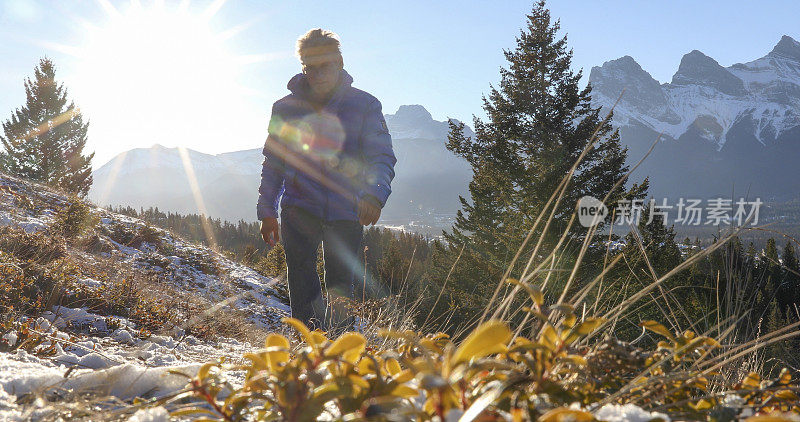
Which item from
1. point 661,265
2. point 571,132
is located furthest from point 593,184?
point 661,265

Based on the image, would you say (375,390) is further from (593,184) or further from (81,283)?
(593,184)

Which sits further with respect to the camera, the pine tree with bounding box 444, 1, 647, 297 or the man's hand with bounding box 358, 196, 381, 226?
the pine tree with bounding box 444, 1, 647, 297

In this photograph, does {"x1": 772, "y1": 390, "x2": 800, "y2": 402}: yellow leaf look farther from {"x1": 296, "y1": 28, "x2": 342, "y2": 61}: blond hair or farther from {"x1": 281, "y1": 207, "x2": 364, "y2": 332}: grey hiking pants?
{"x1": 296, "y1": 28, "x2": 342, "y2": 61}: blond hair

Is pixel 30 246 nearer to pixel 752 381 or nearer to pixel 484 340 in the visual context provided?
pixel 484 340

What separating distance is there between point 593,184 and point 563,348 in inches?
580

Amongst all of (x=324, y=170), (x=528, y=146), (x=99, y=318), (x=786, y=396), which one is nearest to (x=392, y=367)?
(x=786, y=396)

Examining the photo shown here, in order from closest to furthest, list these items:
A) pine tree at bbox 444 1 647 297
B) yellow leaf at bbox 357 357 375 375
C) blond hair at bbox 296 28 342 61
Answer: yellow leaf at bbox 357 357 375 375 < blond hair at bbox 296 28 342 61 < pine tree at bbox 444 1 647 297

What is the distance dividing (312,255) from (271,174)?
66 centimetres

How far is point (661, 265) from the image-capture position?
1253cm

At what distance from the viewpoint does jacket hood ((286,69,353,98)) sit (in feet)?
9.93

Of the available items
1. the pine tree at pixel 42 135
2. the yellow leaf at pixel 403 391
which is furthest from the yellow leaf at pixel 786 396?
the pine tree at pixel 42 135

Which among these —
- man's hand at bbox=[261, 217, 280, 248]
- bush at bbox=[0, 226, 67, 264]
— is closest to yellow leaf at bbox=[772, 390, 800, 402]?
man's hand at bbox=[261, 217, 280, 248]

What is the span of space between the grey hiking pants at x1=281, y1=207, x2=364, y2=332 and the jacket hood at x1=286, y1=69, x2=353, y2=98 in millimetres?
837

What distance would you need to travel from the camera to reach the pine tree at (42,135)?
26422 mm
